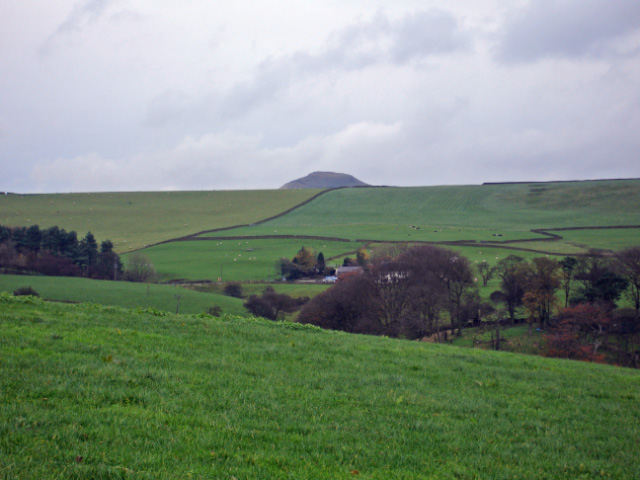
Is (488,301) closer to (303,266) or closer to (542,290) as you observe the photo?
(542,290)

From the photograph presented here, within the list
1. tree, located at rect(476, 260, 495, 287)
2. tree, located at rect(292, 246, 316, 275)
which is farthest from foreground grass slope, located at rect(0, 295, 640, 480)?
tree, located at rect(292, 246, 316, 275)

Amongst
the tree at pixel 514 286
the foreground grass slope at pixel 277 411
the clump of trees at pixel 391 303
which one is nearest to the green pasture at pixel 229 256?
the clump of trees at pixel 391 303

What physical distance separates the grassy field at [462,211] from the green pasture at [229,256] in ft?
34.1

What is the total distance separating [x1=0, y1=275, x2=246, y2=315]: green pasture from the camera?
5919cm

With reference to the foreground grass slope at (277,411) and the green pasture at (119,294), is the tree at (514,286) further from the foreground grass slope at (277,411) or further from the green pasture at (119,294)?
the foreground grass slope at (277,411)

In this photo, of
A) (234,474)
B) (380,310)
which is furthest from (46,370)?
(380,310)

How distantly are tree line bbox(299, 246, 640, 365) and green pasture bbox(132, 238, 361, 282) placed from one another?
36.8m

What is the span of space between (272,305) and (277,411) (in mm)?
57859

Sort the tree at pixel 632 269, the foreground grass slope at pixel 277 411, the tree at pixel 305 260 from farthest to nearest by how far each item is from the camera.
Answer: the tree at pixel 305 260 < the tree at pixel 632 269 < the foreground grass slope at pixel 277 411

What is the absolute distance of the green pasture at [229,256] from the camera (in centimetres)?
9223

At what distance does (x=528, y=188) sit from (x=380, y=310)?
437 feet

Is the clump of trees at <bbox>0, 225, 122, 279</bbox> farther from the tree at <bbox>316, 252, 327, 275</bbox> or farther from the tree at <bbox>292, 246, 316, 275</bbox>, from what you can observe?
the tree at <bbox>316, 252, 327, 275</bbox>

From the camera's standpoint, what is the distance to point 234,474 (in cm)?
633

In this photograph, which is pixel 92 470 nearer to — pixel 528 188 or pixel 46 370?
pixel 46 370
